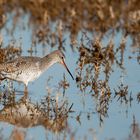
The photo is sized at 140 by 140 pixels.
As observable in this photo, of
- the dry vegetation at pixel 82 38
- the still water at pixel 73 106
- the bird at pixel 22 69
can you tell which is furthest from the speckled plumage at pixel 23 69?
the dry vegetation at pixel 82 38

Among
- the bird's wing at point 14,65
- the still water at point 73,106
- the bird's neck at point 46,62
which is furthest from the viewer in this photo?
the bird's neck at point 46,62

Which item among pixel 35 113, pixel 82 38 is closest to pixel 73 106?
pixel 35 113

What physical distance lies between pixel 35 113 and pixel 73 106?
582mm

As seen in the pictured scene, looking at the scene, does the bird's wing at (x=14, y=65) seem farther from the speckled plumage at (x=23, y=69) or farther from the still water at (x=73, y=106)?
the still water at (x=73, y=106)

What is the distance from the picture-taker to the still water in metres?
7.34

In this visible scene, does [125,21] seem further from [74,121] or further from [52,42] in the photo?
[74,121]

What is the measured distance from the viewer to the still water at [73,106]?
7.34 m

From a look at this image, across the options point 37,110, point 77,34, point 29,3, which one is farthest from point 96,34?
point 37,110

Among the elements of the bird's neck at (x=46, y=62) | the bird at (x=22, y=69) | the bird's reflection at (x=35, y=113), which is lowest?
the bird's reflection at (x=35, y=113)

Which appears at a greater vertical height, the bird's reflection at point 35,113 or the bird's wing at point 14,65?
the bird's wing at point 14,65

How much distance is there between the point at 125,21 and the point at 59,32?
1.28 metres

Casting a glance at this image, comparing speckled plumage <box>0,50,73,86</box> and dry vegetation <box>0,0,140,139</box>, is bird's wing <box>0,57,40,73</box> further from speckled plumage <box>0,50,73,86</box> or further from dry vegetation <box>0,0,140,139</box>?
dry vegetation <box>0,0,140,139</box>

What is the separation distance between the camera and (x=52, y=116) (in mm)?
7988

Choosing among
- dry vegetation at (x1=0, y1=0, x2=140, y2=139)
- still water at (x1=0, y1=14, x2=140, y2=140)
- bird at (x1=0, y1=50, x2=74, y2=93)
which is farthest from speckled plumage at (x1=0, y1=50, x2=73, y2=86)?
dry vegetation at (x1=0, y1=0, x2=140, y2=139)
